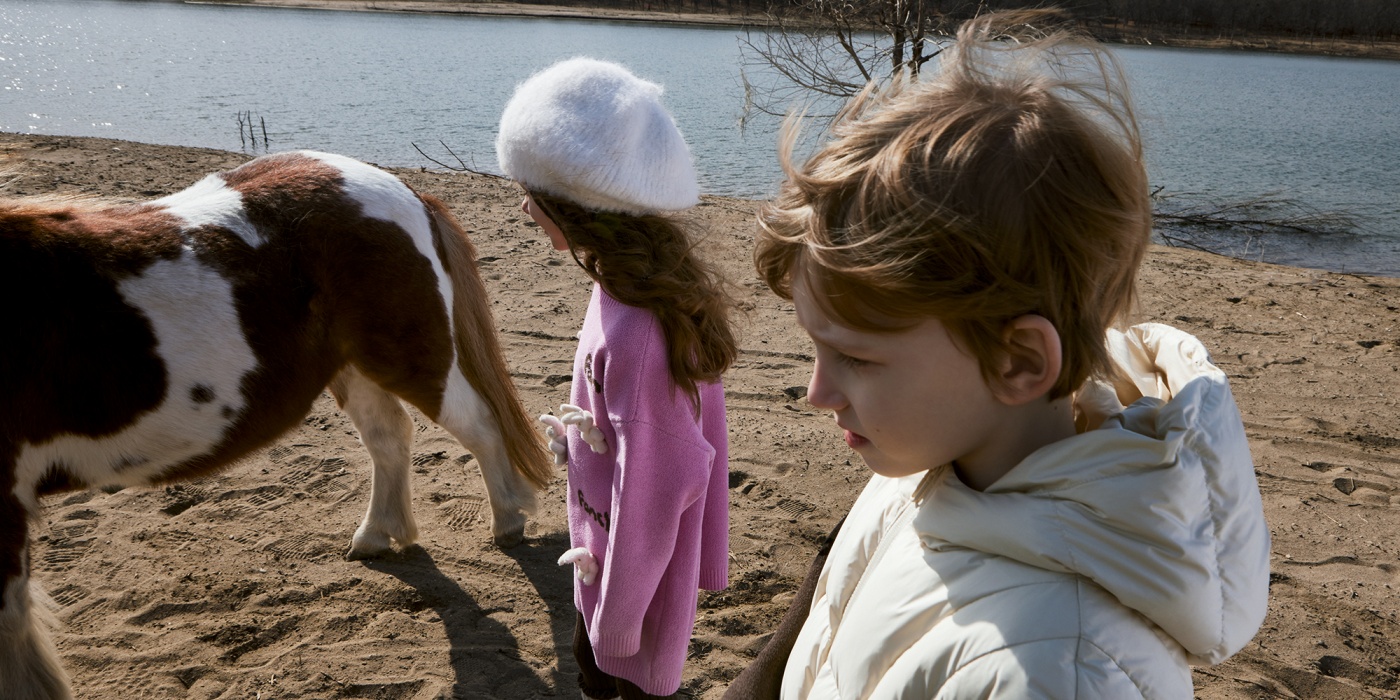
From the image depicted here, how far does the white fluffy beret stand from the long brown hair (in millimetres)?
50

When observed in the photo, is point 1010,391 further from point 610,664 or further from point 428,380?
point 428,380

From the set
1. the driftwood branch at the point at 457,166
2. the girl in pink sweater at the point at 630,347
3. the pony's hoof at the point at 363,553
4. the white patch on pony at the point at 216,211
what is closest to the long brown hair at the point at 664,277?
the girl in pink sweater at the point at 630,347

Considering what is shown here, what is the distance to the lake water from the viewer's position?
37.4 ft

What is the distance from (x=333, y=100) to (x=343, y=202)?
1398 centimetres

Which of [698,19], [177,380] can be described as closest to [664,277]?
[177,380]

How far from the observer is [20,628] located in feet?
7.58

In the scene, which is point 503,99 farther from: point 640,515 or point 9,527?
point 640,515

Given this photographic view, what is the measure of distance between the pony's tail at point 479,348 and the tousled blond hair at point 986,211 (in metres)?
2.13

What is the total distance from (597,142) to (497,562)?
1.99 metres

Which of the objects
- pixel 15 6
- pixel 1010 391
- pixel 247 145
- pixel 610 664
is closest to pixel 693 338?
pixel 610 664

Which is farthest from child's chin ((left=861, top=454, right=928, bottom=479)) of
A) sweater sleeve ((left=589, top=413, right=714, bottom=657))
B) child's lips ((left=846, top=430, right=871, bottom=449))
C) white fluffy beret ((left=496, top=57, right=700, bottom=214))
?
white fluffy beret ((left=496, top=57, right=700, bottom=214))

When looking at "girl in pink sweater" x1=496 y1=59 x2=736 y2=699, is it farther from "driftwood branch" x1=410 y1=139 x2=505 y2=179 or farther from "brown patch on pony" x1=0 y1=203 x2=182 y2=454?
"driftwood branch" x1=410 y1=139 x2=505 y2=179

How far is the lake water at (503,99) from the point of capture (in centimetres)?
1140

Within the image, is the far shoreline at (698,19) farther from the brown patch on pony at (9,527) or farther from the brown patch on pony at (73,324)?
the brown patch on pony at (9,527)
